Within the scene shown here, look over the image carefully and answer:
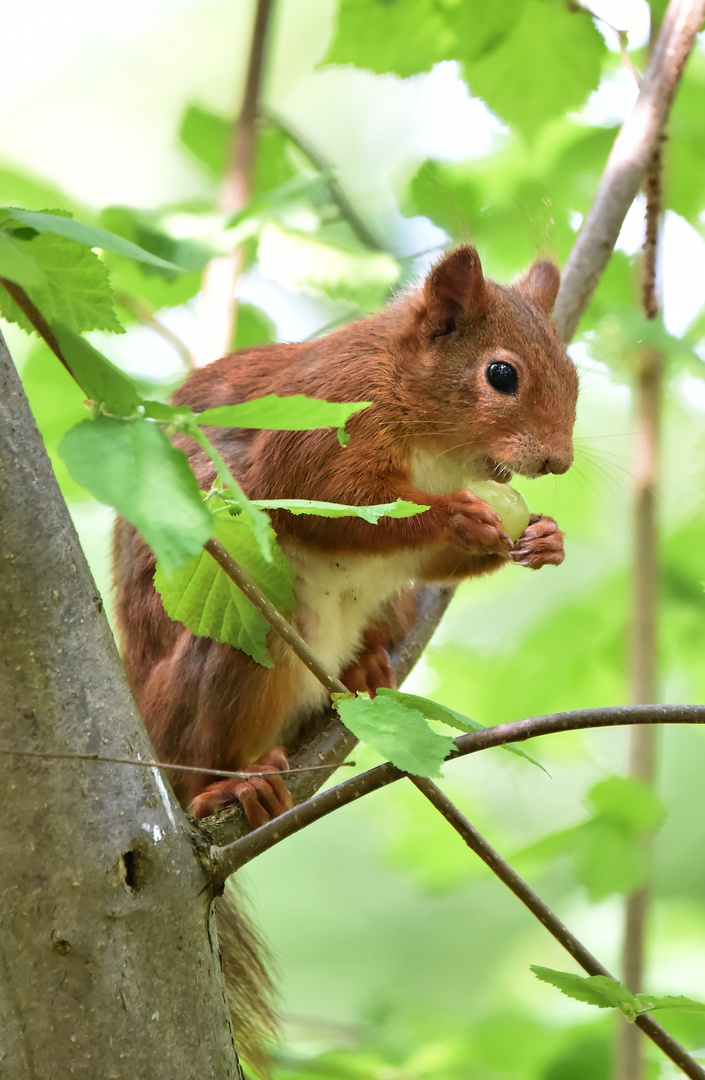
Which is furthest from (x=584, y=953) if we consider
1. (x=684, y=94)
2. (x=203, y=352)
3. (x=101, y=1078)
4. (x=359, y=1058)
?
(x=684, y=94)

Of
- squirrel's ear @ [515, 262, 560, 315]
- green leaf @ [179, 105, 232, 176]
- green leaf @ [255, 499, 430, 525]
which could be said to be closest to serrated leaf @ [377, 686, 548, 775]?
green leaf @ [255, 499, 430, 525]

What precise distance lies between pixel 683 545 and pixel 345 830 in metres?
2.65

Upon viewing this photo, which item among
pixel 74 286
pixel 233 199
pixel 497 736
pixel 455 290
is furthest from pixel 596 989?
pixel 233 199

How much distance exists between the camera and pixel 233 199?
175 centimetres

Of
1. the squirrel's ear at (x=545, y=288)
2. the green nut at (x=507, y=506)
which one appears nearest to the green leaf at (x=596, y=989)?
the green nut at (x=507, y=506)

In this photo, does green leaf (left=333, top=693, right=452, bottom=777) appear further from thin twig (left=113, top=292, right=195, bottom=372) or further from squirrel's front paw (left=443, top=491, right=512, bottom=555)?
thin twig (left=113, top=292, right=195, bottom=372)

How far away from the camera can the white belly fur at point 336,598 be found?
4.47 ft

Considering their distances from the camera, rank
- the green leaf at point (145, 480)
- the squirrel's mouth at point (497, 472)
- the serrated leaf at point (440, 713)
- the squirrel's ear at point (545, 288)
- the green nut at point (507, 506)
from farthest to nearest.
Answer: the squirrel's ear at point (545, 288)
the squirrel's mouth at point (497, 472)
the green nut at point (507, 506)
the serrated leaf at point (440, 713)
the green leaf at point (145, 480)

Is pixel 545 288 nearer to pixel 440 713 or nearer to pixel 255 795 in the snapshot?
pixel 255 795

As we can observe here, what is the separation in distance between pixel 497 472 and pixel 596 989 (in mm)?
809

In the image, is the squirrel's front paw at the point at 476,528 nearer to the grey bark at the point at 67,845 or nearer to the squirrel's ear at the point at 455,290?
the squirrel's ear at the point at 455,290

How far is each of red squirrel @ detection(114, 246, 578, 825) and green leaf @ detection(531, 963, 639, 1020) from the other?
493 millimetres

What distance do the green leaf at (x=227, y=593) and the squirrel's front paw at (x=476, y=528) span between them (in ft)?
1.40

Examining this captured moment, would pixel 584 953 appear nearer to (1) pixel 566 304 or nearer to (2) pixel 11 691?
(2) pixel 11 691
